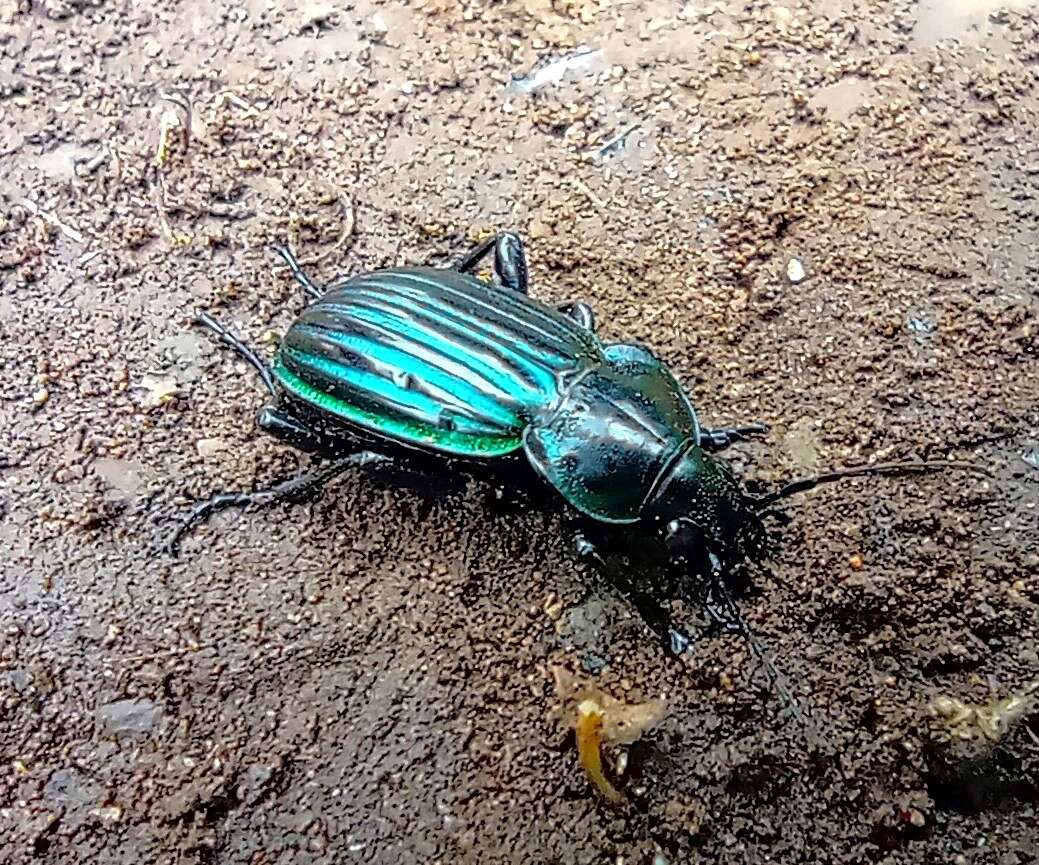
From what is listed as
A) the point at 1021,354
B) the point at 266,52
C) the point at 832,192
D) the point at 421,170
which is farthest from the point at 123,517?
the point at 1021,354

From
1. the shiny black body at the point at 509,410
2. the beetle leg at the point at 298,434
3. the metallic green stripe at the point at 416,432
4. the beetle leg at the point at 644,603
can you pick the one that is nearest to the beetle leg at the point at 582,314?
the shiny black body at the point at 509,410

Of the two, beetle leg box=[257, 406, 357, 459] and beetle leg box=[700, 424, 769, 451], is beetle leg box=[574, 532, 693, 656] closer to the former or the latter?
beetle leg box=[700, 424, 769, 451]

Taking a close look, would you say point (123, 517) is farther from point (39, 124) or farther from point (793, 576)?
point (793, 576)

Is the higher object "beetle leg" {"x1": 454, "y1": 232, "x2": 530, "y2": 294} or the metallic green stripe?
"beetle leg" {"x1": 454, "y1": 232, "x2": 530, "y2": 294}

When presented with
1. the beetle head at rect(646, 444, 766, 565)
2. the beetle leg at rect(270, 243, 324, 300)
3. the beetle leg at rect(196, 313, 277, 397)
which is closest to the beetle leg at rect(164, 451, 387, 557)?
the beetle leg at rect(196, 313, 277, 397)

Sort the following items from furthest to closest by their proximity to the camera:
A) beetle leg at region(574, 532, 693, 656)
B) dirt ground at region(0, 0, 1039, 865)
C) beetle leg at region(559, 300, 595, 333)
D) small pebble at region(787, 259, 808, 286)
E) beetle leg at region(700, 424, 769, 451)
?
small pebble at region(787, 259, 808, 286) < beetle leg at region(559, 300, 595, 333) < beetle leg at region(700, 424, 769, 451) < beetle leg at region(574, 532, 693, 656) < dirt ground at region(0, 0, 1039, 865)

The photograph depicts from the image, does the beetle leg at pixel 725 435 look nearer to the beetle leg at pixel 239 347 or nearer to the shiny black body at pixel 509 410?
the shiny black body at pixel 509 410
